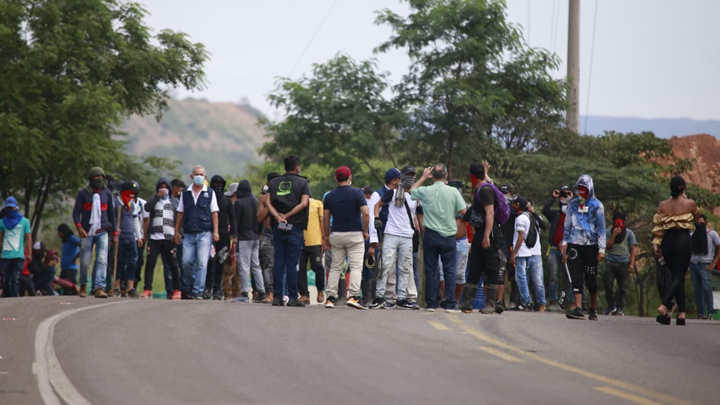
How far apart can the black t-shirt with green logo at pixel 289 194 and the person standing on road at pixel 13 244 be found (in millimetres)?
6528

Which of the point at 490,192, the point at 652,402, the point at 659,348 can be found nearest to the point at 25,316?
the point at 490,192

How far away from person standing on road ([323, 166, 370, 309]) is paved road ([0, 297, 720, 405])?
1.28 meters

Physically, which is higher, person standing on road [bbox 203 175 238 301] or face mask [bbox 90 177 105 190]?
face mask [bbox 90 177 105 190]

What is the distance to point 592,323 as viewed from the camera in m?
15.2

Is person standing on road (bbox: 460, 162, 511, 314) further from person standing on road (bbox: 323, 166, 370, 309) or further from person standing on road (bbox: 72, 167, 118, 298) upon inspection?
person standing on road (bbox: 72, 167, 118, 298)

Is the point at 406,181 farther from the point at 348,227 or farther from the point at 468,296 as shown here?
the point at 468,296

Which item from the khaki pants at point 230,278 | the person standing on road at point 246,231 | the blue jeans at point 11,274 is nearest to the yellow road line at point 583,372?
the person standing on road at point 246,231

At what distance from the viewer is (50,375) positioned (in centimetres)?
971

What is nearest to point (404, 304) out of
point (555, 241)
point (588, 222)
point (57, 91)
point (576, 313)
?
point (576, 313)

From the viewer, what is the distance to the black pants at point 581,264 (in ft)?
53.9

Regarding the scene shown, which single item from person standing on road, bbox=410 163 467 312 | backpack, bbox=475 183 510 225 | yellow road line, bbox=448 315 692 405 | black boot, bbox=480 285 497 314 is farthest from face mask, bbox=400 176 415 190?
yellow road line, bbox=448 315 692 405

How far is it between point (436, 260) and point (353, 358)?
6541 mm

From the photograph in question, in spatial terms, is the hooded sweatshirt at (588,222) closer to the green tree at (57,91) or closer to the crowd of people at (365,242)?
the crowd of people at (365,242)

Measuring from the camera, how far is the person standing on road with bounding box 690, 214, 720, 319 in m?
22.0
